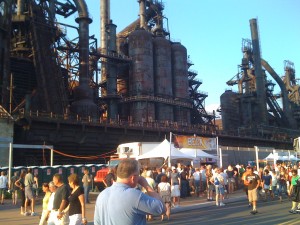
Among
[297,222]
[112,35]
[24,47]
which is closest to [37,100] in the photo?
[24,47]

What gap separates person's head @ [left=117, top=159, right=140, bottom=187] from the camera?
338 cm

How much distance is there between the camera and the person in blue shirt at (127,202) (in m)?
3.26

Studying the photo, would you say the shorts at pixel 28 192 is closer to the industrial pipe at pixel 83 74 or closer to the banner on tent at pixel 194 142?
the banner on tent at pixel 194 142

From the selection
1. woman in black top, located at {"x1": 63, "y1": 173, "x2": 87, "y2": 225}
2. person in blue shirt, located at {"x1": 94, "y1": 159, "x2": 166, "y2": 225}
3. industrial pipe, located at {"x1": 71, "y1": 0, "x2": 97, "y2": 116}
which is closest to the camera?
person in blue shirt, located at {"x1": 94, "y1": 159, "x2": 166, "y2": 225}

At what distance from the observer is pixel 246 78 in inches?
2813

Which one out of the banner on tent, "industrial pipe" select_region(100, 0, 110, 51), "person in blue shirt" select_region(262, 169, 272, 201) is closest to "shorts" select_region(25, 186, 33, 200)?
the banner on tent

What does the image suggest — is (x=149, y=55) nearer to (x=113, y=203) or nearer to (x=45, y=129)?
(x=45, y=129)

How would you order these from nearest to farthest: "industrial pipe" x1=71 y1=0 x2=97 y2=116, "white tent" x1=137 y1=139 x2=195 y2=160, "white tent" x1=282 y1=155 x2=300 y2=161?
"white tent" x1=137 y1=139 x2=195 y2=160 → "white tent" x1=282 y1=155 x2=300 y2=161 → "industrial pipe" x1=71 y1=0 x2=97 y2=116

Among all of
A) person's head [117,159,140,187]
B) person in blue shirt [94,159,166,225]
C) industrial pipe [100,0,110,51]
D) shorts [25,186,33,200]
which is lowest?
shorts [25,186,33,200]

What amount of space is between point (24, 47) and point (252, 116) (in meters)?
45.3

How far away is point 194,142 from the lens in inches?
902

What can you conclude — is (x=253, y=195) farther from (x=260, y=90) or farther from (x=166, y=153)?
(x=260, y=90)

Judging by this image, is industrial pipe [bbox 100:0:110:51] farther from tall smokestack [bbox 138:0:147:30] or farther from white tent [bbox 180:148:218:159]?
white tent [bbox 180:148:218:159]

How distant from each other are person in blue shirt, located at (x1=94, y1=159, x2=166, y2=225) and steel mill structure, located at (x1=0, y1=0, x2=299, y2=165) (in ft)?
99.7
